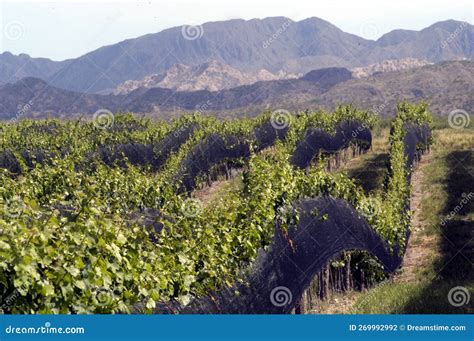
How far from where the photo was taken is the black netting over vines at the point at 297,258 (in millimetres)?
8836

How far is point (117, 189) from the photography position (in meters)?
17.0

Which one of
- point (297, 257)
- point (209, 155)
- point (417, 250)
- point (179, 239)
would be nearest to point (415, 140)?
point (209, 155)

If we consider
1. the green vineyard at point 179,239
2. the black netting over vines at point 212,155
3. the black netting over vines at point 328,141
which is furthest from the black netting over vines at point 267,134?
the green vineyard at point 179,239

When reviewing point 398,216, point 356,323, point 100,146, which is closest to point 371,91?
point 100,146

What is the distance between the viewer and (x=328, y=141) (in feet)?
118

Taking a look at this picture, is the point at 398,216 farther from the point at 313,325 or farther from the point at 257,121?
the point at 257,121

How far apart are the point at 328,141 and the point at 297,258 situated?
25.2m

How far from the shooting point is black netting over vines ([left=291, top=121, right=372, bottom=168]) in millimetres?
31641

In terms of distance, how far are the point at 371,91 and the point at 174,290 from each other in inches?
7261

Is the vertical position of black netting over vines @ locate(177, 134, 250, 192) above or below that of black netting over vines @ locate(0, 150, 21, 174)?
below

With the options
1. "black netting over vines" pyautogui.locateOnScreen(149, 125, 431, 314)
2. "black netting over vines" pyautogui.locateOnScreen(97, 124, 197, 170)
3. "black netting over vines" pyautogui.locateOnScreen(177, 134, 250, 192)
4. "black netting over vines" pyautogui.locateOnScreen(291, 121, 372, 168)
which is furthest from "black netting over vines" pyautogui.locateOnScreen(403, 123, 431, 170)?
"black netting over vines" pyautogui.locateOnScreen(149, 125, 431, 314)

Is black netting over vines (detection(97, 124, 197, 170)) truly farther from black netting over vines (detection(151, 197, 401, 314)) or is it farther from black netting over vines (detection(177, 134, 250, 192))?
black netting over vines (detection(151, 197, 401, 314))

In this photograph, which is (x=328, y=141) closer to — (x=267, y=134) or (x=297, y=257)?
(x=267, y=134)

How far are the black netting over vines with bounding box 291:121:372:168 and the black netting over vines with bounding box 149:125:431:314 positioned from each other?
14741mm
